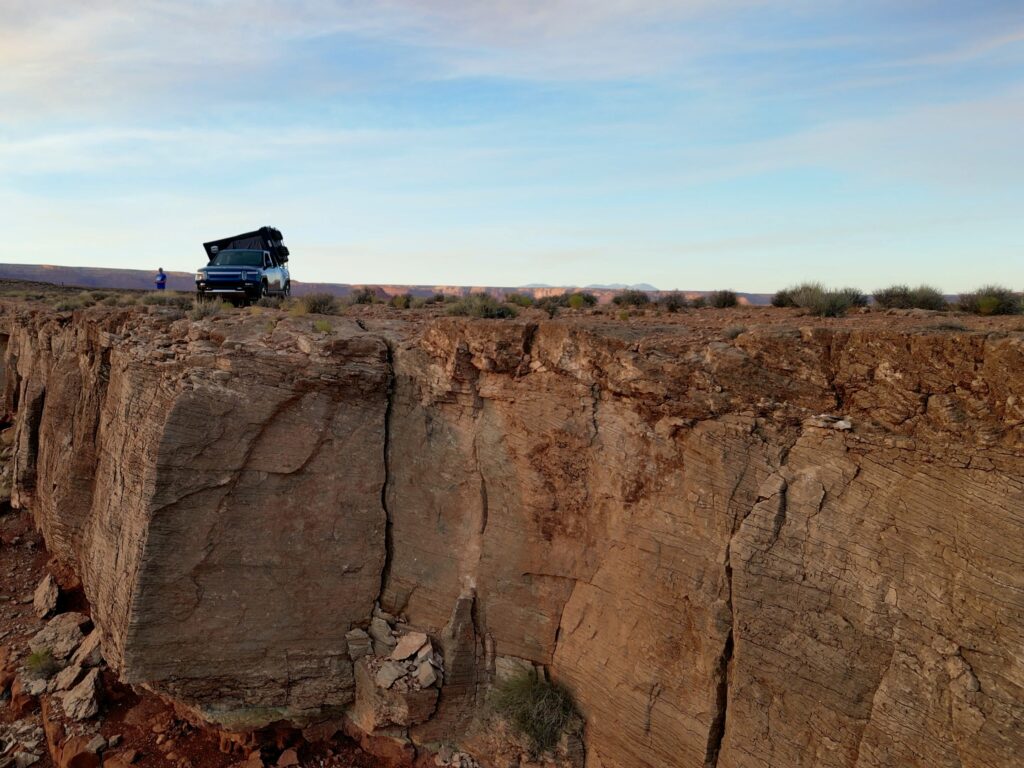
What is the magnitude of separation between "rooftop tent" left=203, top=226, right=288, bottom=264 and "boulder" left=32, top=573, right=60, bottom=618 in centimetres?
975

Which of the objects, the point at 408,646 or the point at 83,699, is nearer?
the point at 408,646

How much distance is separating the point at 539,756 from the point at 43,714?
7395 millimetres

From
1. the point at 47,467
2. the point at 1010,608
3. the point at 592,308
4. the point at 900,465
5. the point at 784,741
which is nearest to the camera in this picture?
the point at 1010,608

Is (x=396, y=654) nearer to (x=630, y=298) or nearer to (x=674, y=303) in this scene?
(x=674, y=303)

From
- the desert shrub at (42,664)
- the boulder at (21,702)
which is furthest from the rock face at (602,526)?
the boulder at (21,702)

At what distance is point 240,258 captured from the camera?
1678 centimetres

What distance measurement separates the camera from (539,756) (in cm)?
807

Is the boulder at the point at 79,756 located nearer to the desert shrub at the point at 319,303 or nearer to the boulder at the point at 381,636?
the boulder at the point at 381,636

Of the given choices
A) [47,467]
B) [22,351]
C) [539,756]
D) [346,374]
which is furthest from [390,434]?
[22,351]

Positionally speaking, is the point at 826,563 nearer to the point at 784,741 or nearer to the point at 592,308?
the point at 784,741

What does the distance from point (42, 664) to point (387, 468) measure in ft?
21.6

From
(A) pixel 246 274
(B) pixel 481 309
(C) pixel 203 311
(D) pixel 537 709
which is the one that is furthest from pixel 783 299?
(A) pixel 246 274

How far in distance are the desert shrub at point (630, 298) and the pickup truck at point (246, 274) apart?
27.8 feet

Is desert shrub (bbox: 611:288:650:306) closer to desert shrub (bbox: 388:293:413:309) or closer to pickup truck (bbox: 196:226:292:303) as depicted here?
desert shrub (bbox: 388:293:413:309)
